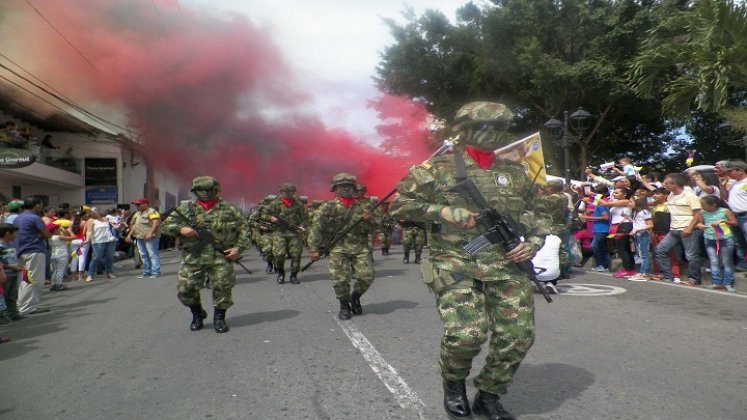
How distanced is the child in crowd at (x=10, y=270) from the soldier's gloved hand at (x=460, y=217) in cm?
630

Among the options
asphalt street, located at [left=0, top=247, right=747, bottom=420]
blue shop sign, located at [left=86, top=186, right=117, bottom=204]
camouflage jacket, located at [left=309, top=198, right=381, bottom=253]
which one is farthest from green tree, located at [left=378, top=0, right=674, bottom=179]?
blue shop sign, located at [left=86, top=186, right=117, bottom=204]

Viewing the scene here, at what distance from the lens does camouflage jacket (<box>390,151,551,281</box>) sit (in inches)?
117

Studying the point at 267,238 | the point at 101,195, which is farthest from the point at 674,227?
the point at 101,195

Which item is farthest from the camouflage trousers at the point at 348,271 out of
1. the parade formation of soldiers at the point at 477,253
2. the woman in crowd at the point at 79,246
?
the woman in crowd at the point at 79,246

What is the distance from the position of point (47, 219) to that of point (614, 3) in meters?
18.1

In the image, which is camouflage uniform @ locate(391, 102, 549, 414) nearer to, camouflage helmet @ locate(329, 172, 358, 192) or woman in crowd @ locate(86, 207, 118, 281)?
camouflage helmet @ locate(329, 172, 358, 192)

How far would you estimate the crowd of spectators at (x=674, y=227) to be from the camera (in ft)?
25.1

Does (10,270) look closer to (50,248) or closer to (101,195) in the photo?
(50,248)

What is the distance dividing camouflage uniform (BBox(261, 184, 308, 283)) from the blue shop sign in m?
19.3

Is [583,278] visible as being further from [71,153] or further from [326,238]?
[71,153]

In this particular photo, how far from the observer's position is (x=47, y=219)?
10922 mm

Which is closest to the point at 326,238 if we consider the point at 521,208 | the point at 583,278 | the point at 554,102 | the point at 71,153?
the point at 521,208

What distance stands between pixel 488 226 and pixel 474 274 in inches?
10.6

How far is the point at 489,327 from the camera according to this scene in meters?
3.00
